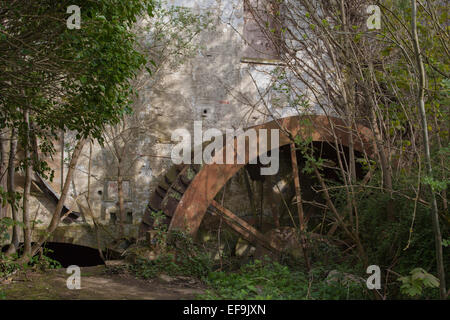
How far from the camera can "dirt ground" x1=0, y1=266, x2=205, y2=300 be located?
4188 millimetres

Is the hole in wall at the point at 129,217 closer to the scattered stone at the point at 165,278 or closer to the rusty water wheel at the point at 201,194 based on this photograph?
the rusty water wheel at the point at 201,194

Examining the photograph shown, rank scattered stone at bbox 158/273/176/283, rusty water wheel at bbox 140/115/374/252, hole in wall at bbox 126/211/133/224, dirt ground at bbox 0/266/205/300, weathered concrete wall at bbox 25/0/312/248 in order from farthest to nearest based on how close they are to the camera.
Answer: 1. hole in wall at bbox 126/211/133/224
2. weathered concrete wall at bbox 25/0/312/248
3. rusty water wheel at bbox 140/115/374/252
4. scattered stone at bbox 158/273/176/283
5. dirt ground at bbox 0/266/205/300

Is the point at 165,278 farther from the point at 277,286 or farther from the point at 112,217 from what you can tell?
the point at 112,217

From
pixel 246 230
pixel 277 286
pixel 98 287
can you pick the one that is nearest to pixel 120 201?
pixel 246 230

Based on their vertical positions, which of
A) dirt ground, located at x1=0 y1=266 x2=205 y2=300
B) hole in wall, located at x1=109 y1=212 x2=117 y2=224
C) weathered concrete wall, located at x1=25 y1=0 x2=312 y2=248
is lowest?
dirt ground, located at x1=0 y1=266 x2=205 y2=300

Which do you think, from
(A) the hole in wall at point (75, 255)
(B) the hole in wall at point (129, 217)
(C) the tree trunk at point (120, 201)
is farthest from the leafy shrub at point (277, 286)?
(A) the hole in wall at point (75, 255)

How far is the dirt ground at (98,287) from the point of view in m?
4.19

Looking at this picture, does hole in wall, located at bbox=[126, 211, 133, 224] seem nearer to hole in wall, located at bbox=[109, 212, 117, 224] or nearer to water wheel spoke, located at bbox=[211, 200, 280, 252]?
hole in wall, located at bbox=[109, 212, 117, 224]

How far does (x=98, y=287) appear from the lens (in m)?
4.61

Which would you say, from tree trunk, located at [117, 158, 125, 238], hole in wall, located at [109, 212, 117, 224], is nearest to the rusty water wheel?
tree trunk, located at [117, 158, 125, 238]

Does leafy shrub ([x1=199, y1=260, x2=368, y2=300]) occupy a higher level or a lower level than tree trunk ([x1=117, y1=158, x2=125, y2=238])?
lower

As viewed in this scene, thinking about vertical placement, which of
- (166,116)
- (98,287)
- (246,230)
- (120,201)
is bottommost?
(98,287)

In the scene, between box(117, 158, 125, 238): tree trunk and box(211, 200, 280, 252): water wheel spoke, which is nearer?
box(211, 200, 280, 252): water wheel spoke
